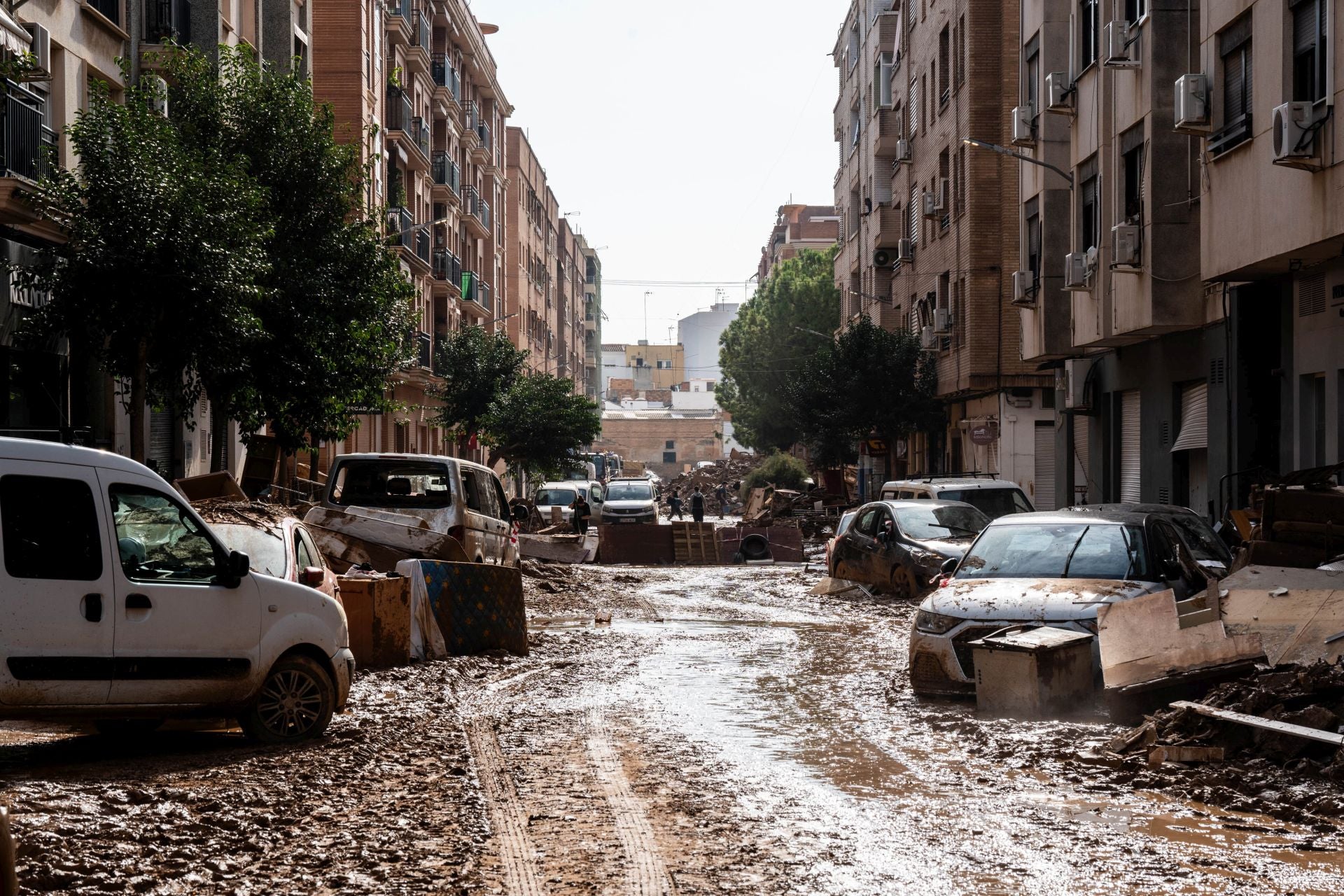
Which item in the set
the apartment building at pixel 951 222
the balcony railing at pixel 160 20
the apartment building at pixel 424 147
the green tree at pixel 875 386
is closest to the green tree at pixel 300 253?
the balcony railing at pixel 160 20

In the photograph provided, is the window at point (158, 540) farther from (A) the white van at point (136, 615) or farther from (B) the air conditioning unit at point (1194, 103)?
(B) the air conditioning unit at point (1194, 103)

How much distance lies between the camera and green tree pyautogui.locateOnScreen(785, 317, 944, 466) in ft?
157

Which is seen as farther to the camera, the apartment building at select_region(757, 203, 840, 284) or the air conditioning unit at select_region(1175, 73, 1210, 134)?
the apartment building at select_region(757, 203, 840, 284)

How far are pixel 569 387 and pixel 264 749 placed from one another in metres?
52.4

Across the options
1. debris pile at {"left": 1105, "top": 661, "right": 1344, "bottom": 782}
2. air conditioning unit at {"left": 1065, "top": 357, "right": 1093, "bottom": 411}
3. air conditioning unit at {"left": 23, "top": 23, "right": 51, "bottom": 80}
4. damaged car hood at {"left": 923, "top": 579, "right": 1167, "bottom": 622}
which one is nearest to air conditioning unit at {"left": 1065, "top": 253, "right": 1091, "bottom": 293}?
air conditioning unit at {"left": 1065, "top": 357, "right": 1093, "bottom": 411}

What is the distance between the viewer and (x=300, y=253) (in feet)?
84.8

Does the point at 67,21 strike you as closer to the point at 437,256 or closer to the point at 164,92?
the point at 164,92

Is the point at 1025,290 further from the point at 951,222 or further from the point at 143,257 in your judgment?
the point at 143,257

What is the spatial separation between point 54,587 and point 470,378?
163 ft

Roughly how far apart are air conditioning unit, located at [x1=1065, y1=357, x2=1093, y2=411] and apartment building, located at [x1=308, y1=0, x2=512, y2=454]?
1411cm

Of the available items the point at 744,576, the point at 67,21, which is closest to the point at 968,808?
the point at 67,21

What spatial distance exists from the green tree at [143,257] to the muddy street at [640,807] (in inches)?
339

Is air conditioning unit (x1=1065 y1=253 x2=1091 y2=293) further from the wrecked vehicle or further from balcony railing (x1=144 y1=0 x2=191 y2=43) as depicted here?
balcony railing (x1=144 y1=0 x2=191 y2=43)

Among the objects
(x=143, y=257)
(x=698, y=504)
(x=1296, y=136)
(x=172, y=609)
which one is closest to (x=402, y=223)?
(x=698, y=504)
